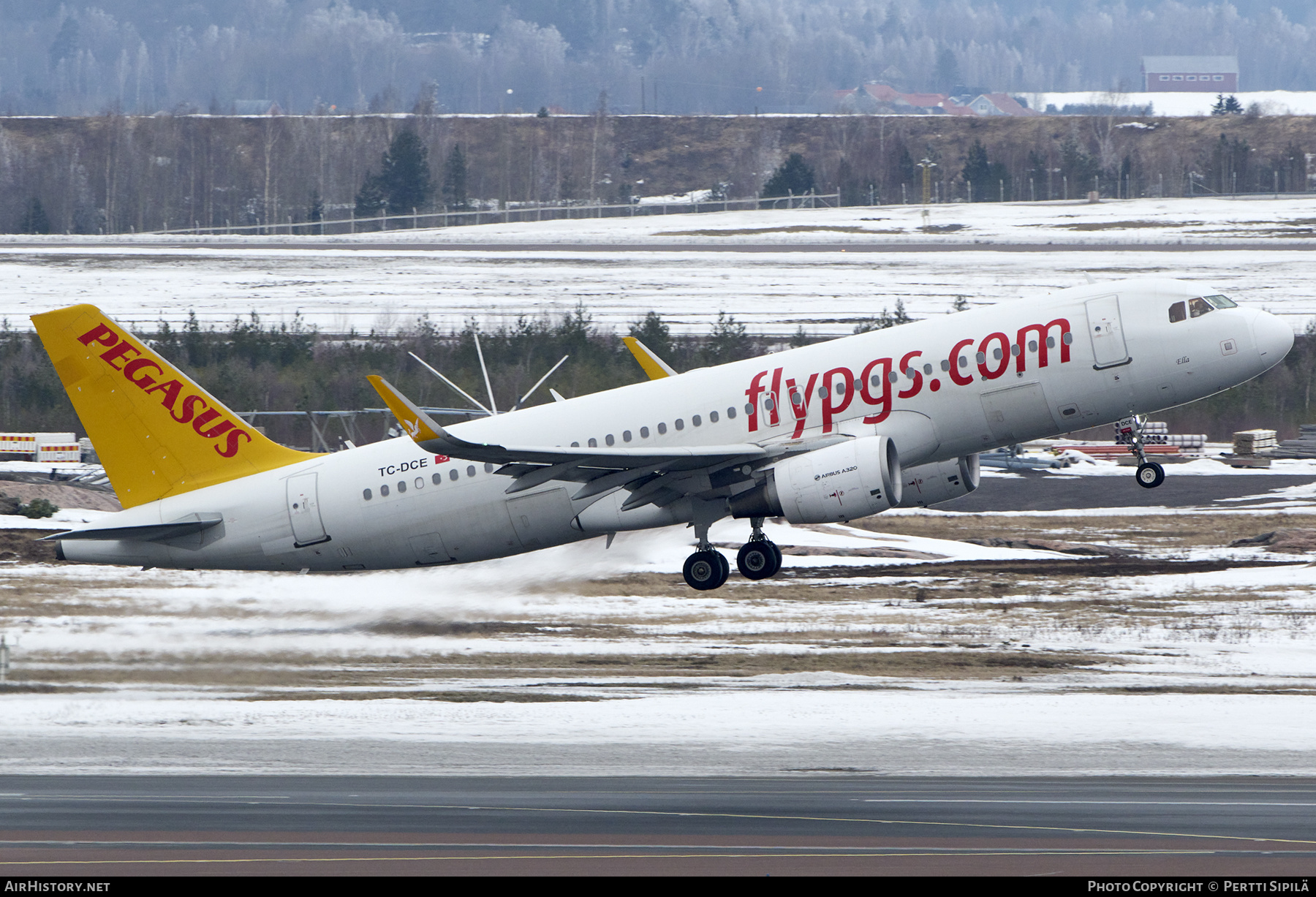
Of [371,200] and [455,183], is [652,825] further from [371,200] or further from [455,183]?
[455,183]

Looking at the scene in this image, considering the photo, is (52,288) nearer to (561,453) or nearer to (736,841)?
(561,453)

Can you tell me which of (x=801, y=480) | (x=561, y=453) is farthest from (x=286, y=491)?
(x=801, y=480)

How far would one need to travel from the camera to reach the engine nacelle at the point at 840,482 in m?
28.5

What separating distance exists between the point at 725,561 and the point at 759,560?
0.67 m

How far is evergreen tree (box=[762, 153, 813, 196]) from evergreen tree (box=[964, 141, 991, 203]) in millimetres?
13817

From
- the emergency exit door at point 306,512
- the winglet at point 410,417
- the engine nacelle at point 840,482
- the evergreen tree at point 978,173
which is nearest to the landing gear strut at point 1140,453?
the engine nacelle at point 840,482

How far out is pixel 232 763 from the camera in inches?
1003

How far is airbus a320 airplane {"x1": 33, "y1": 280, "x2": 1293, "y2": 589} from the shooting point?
29188 mm

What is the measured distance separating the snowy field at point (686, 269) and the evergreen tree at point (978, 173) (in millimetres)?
14207

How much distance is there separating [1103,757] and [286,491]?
16.8 metres

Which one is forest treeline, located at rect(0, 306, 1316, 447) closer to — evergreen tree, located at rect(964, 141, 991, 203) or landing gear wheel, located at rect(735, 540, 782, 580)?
landing gear wheel, located at rect(735, 540, 782, 580)

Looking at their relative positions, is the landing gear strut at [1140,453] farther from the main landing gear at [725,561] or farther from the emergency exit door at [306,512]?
the emergency exit door at [306,512]

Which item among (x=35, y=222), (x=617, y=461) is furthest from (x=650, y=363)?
(x=35, y=222)

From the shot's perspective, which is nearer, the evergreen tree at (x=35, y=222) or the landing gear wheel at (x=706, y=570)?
the landing gear wheel at (x=706, y=570)
